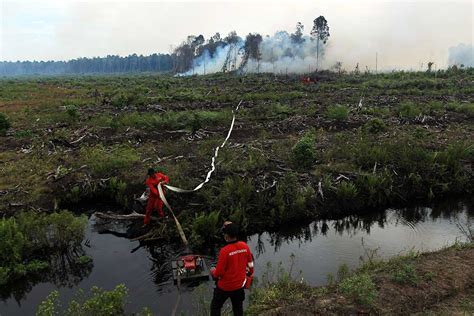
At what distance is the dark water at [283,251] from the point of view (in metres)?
8.14

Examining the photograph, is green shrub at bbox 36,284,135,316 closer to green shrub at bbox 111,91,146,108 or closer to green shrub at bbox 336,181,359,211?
green shrub at bbox 336,181,359,211

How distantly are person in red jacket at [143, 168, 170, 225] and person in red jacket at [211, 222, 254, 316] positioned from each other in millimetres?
4940

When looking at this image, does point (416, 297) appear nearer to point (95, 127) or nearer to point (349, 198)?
point (349, 198)

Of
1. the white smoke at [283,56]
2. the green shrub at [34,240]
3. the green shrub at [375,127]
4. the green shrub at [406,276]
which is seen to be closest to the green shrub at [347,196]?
the green shrub at [406,276]

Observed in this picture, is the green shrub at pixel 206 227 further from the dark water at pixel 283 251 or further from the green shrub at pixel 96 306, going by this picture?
the green shrub at pixel 96 306

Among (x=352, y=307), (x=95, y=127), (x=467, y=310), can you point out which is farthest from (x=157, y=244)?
(x=95, y=127)

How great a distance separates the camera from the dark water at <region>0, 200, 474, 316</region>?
814 cm

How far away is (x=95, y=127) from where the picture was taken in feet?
67.1

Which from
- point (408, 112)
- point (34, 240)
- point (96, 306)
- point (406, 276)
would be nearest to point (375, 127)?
point (408, 112)

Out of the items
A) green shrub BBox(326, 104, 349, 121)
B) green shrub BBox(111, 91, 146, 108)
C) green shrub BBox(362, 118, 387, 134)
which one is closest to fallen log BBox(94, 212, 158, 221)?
green shrub BBox(362, 118, 387, 134)

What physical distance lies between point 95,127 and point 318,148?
11.8 m

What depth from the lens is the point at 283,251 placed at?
402 inches

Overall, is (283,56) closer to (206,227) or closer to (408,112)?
(408,112)

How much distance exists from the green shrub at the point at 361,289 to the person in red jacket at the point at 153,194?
5332mm
